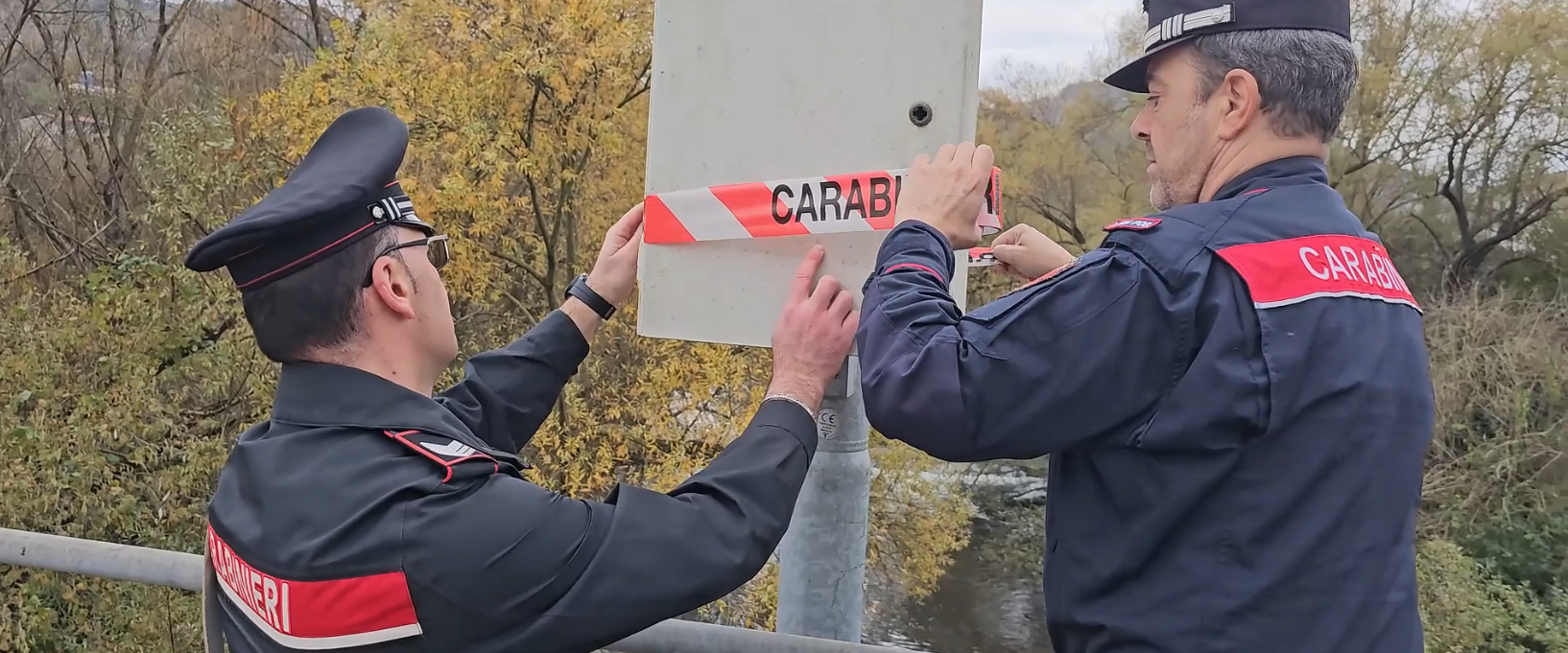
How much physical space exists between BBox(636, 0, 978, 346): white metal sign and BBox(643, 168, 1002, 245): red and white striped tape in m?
0.01

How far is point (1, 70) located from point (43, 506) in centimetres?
662

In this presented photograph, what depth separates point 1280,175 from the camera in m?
1.65

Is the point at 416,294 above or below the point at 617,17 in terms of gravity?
below

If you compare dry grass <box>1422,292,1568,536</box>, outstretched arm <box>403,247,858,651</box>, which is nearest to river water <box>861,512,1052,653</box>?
dry grass <box>1422,292,1568,536</box>

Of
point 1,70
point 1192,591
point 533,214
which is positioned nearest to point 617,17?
point 533,214

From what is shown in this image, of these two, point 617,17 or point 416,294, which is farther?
point 617,17

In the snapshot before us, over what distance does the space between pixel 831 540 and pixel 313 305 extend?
107 cm

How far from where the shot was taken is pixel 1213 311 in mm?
1501

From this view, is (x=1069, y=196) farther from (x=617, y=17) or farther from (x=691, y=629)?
(x=691, y=629)

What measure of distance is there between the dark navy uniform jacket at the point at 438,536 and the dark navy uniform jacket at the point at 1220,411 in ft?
0.99

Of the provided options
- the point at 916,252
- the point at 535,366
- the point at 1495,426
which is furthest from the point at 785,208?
the point at 1495,426

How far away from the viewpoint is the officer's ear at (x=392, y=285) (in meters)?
1.76

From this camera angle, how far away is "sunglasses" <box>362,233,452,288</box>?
1776 mm

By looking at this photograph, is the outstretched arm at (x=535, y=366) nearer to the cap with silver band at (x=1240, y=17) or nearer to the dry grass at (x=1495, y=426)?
the cap with silver band at (x=1240, y=17)
